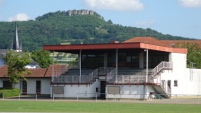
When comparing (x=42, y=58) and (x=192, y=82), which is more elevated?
(x=42, y=58)

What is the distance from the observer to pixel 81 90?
63000 millimetres

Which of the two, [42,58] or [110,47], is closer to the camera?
[110,47]

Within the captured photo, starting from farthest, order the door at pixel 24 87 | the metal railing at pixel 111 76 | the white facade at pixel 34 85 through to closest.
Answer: the door at pixel 24 87, the white facade at pixel 34 85, the metal railing at pixel 111 76

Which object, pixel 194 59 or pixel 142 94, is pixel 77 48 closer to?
pixel 142 94

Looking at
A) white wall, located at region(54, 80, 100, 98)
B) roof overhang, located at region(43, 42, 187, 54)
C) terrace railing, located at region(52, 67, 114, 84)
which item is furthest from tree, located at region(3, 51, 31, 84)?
white wall, located at region(54, 80, 100, 98)

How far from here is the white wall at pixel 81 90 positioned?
62.7 m

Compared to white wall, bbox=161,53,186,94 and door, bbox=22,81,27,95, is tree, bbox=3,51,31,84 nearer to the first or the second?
door, bbox=22,81,27,95

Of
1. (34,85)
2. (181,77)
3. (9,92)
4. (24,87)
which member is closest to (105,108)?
(9,92)

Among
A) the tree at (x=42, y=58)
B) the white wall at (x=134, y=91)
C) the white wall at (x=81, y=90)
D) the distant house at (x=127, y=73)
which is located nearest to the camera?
the white wall at (x=134, y=91)

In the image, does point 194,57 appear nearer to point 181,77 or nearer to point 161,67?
point 181,77

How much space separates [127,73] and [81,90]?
5930 millimetres

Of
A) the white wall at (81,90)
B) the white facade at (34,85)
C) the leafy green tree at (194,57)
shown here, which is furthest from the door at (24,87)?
the leafy green tree at (194,57)

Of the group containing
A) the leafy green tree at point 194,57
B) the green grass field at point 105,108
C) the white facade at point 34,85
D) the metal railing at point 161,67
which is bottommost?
the green grass field at point 105,108

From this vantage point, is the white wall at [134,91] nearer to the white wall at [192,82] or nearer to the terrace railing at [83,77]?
the terrace railing at [83,77]
